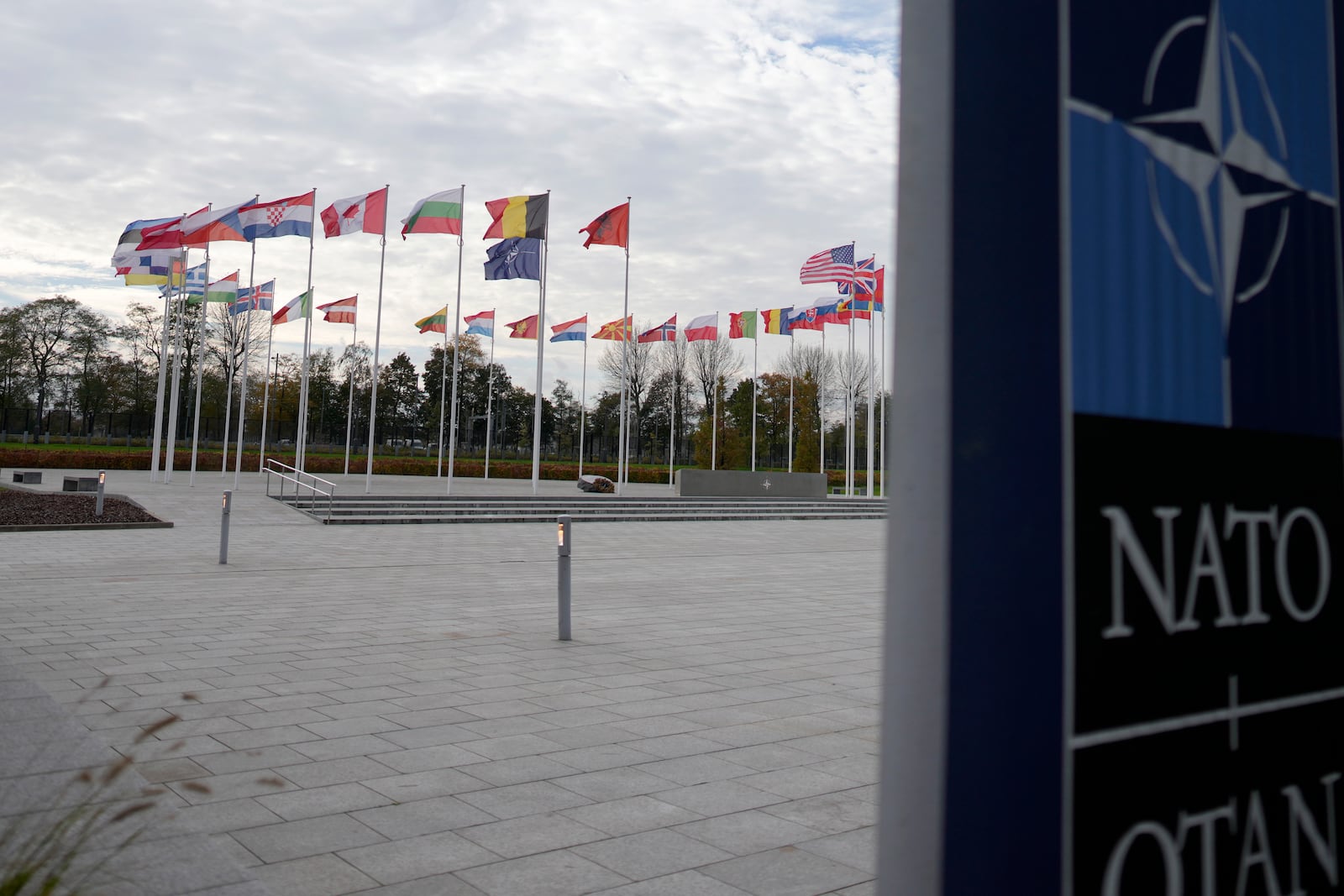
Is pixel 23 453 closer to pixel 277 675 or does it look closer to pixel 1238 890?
pixel 277 675

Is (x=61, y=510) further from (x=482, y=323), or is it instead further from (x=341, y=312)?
(x=482, y=323)

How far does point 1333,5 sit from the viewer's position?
2811 millimetres

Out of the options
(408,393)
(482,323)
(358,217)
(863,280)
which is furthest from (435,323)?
(408,393)

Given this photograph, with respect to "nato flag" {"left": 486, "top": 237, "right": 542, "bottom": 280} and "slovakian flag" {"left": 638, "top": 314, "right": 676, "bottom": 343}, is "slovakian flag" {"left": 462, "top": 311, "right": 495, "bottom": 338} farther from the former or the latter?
"nato flag" {"left": 486, "top": 237, "right": 542, "bottom": 280}

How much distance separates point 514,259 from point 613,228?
3939 mm

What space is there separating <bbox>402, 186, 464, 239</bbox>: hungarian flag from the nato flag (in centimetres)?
146

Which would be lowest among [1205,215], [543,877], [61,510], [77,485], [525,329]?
[543,877]

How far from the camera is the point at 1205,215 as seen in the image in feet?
7.41

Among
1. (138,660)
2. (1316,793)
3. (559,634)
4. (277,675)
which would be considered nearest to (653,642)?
(559,634)

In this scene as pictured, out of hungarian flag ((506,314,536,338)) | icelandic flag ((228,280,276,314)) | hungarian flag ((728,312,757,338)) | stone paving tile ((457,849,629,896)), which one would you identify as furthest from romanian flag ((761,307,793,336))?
stone paving tile ((457,849,629,896))

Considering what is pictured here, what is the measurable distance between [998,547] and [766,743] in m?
4.52

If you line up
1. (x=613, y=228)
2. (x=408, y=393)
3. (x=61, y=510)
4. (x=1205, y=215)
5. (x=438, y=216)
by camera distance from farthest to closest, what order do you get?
(x=408, y=393) → (x=613, y=228) → (x=438, y=216) → (x=61, y=510) → (x=1205, y=215)

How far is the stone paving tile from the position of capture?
12.4 feet

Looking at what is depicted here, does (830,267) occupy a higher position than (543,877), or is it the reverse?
(830,267)
